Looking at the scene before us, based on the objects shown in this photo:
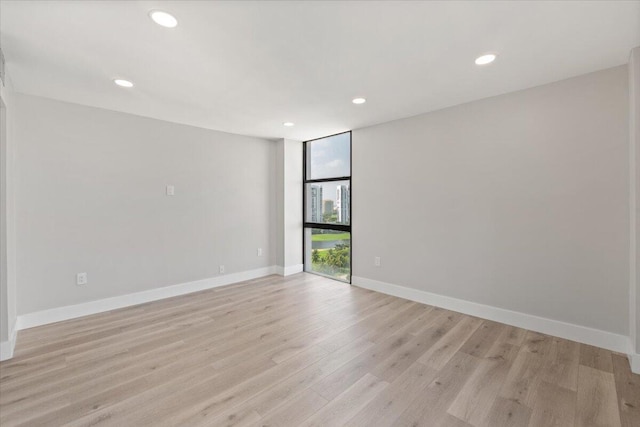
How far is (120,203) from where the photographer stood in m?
3.32

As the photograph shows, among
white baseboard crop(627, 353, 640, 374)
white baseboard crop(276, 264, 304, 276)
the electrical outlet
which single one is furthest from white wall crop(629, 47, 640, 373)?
the electrical outlet

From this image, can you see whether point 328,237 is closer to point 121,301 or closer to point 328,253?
point 328,253

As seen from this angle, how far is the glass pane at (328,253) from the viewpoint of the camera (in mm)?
4383

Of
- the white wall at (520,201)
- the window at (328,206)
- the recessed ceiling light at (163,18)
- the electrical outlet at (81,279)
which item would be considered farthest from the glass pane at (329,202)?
the electrical outlet at (81,279)

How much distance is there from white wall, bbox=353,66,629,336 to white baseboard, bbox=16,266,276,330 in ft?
7.95

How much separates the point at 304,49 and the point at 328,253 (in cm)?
331

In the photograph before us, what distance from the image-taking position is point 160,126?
142 inches

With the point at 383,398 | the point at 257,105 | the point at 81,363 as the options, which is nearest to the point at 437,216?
the point at 383,398

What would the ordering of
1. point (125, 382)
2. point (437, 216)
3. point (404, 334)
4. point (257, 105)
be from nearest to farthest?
point (125, 382) → point (404, 334) → point (257, 105) → point (437, 216)

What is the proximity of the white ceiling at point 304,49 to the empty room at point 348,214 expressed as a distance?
0.02 m

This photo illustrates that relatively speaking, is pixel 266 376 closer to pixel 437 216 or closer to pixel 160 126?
pixel 437 216

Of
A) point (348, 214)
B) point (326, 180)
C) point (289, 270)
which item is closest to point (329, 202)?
point (326, 180)

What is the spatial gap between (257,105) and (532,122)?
9.13 feet

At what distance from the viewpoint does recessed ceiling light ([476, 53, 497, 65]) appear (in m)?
2.08
